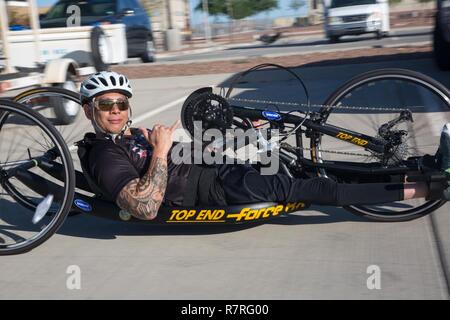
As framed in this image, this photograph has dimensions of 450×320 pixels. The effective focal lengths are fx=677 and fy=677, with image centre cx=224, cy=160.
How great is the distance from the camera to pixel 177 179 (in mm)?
3967

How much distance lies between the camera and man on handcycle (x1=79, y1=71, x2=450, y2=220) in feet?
12.5

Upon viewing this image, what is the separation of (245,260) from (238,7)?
54762mm

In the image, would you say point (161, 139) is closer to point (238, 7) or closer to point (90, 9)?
point (90, 9)

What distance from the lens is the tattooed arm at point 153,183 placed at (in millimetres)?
3654

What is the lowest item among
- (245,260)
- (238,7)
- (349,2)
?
(245,260)

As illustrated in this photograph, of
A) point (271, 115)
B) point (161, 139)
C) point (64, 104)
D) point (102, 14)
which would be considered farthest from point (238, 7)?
point (161, 139)

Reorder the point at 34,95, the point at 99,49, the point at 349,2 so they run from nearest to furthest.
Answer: the point at 34,95
the point at 99,49
the point at 349,2

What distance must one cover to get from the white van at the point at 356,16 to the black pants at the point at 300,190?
19.2 metres

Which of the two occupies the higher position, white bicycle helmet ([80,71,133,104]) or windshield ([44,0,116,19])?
windshield ([44,0,116,19])

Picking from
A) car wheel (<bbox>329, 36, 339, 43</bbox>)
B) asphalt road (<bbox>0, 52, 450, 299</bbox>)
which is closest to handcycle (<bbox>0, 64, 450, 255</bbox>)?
asphalt road (<bbox>0, 52, 450, 299</bbox>)

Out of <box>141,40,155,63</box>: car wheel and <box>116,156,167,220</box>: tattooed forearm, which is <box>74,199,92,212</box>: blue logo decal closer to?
<box>116,156,167,220</box>: tattooed forearm

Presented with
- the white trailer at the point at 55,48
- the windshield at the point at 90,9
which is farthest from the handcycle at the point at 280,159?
the windshield at the point at 90,9

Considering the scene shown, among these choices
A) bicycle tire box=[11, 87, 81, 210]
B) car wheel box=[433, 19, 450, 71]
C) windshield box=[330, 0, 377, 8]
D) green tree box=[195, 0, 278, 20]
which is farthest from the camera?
green tree box=[195, 0, 278, 20]

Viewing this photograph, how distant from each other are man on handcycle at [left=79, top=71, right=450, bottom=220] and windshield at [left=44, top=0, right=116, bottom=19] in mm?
10536
